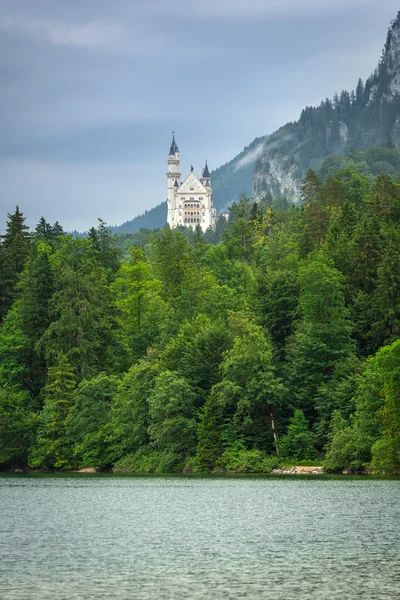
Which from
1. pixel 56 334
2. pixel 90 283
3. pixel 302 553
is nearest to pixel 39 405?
pixel 56 334

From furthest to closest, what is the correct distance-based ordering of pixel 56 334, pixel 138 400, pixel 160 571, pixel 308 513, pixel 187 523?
pixel 56 334, pixel 138 400, pixel 308 513, pixel 187 523, pixel 160 571

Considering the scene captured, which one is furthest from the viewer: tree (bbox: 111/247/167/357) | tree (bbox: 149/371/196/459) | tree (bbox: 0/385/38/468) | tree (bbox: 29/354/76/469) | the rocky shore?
tree (bbox: 111/247/167/357)

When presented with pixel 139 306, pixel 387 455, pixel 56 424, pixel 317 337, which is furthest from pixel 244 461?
pixel 139 306

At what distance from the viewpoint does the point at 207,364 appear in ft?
284

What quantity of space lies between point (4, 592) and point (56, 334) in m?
74.1

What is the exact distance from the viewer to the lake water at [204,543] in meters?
24.4

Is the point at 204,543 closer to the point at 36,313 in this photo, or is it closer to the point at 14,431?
the point at 14,431

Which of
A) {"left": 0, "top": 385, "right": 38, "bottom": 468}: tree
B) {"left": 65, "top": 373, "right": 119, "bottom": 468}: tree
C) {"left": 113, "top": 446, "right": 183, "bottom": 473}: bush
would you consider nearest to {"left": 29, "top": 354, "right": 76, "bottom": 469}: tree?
{"left": 65, "top": 373, "right": 119, "bottom": 468}: tree

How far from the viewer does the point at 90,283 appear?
327 feet

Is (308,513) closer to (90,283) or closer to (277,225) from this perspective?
(90,283)

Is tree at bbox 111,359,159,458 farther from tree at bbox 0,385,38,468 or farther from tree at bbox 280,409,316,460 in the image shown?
tree at bbox 280,409,316,460

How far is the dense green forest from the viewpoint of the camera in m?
78.8

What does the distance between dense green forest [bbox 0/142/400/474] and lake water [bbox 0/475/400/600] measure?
66.0 feet

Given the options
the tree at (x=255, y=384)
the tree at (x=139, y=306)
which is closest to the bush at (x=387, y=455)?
the tree at (x=255, y=384)
